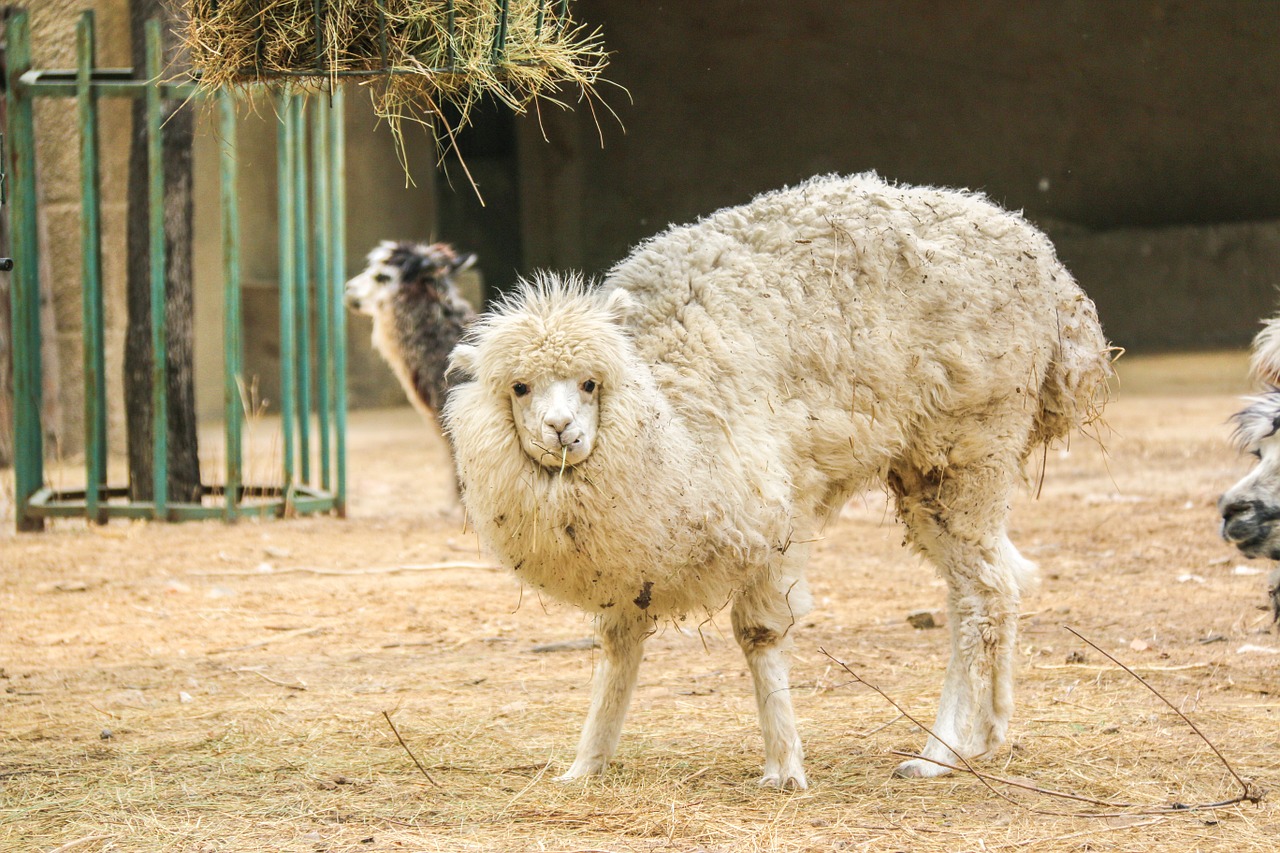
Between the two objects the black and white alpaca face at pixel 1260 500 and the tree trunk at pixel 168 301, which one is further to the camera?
the tree trunk at pixel 168 301

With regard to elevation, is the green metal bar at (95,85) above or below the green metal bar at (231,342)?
above

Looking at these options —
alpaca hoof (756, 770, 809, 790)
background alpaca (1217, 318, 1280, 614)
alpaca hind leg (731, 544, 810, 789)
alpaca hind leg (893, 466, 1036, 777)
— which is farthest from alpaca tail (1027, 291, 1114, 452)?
alpaca hoof (756, 770, 809, 790)

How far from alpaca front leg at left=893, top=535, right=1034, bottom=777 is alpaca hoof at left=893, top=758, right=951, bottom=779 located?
0.10 metres

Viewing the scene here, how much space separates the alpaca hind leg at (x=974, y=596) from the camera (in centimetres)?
441

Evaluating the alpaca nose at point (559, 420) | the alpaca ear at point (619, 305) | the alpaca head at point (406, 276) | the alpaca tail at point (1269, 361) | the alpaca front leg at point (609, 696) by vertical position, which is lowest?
the alpaca front leg at point (609, 696)

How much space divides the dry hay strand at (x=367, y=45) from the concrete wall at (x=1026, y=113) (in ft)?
36.8

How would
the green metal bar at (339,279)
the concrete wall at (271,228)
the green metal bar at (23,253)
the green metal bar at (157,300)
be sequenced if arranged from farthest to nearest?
the concrete wall at (271,228) < the green metal bar at (339,279) < the green metal bar at (23,253) < the green metal bar at (157,300)

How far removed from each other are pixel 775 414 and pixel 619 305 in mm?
562

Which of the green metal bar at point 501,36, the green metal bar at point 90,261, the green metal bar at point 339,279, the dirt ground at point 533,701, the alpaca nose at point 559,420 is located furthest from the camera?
the green metal bar at point 339,279

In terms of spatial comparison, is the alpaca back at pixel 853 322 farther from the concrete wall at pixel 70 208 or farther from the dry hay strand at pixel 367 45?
the concrete wall at pixel 70 208

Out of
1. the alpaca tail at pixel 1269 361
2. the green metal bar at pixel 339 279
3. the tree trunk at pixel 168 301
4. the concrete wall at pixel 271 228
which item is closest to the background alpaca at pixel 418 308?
the green metal bar at pixel 339 279

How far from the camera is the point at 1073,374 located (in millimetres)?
4598

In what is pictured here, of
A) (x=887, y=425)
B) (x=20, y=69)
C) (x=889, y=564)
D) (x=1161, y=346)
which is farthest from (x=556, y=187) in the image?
(x=887, y=425)

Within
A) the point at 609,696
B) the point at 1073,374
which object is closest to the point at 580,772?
the point at 609,696
